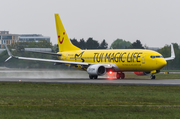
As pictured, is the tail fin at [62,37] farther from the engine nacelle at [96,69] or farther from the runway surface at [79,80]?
the engine nacelle at [96,69]

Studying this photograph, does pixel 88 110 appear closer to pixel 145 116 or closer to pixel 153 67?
pixel 145 116

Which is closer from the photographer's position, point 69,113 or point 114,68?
point 69,113

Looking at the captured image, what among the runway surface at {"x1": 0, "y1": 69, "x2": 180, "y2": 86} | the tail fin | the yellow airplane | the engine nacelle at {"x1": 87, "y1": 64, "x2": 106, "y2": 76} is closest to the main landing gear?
the yellow airplane

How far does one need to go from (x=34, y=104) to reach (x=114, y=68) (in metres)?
30.5

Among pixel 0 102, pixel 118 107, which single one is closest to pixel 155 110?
pixel 118 107

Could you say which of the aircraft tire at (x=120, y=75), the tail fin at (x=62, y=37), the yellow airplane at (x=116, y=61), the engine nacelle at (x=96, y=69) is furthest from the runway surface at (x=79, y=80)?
the tail fin at (x=62, y=37)

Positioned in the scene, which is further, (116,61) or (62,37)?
(62,37)

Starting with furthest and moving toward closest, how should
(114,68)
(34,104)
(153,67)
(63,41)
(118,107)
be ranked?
(63,41)
(114,68)
(153,67)
(34,104)
(118,107)

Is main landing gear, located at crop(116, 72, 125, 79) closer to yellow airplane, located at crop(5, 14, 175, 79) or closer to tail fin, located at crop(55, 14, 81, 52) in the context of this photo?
yellow airplane, located at crop(5, 14, 175, 79)

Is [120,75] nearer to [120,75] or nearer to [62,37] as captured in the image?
[120,75]

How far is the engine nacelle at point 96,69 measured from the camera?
48.0 metres

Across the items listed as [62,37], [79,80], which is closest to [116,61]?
[79,80]

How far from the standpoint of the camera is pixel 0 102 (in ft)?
68.7

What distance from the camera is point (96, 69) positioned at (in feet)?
Result: 157
